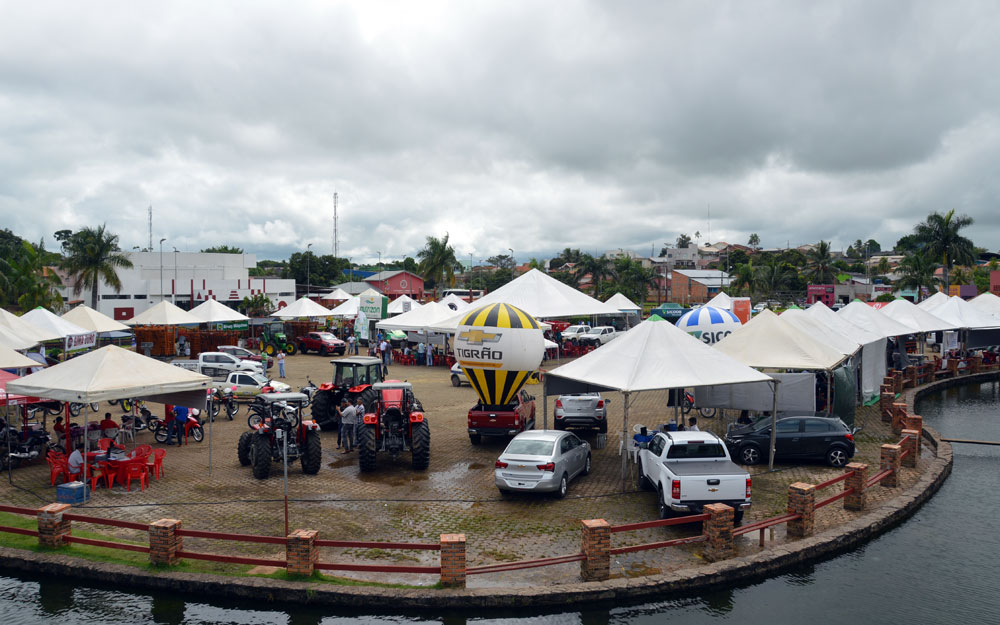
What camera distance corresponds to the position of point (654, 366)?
15227mm

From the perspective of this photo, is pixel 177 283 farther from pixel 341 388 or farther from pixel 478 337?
pixel 478 337

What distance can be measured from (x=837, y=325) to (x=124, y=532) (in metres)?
23.8

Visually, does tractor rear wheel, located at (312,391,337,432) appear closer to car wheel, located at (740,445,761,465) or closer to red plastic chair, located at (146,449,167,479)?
red plastic chair, located at (146,449,167,479)

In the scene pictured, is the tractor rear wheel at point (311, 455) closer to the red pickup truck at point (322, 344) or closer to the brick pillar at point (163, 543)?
the brick pillar at point (163, 543)

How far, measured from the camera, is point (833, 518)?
13.0 metres

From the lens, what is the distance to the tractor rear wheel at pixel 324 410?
2072cm

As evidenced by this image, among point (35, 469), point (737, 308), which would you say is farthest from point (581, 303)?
point (35, 469)

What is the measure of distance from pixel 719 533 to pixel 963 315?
33.8 metres

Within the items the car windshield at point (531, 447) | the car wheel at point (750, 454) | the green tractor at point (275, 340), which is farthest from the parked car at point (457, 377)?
the car windshield at point (531, 447)

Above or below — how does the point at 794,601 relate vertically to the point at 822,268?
below

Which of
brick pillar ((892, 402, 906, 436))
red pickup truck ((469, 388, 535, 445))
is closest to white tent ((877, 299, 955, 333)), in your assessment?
brick pillar ((892, 402, 906, 436))

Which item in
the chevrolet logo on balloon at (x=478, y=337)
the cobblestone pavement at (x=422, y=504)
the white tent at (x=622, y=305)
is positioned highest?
the white tent at (x=622, y=305)

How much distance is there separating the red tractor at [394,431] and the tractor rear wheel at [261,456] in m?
2.09

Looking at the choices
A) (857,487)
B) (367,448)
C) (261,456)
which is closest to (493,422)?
(367,448)
